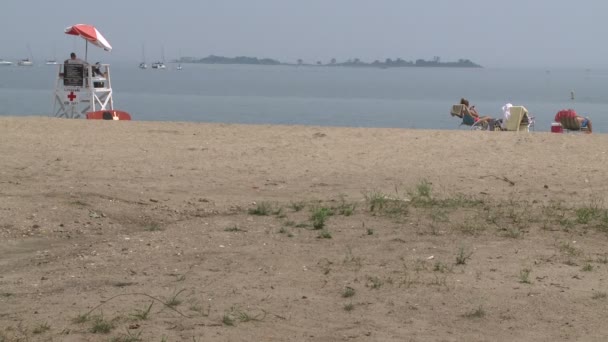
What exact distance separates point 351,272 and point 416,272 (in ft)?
1.49

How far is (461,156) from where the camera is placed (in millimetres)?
11594

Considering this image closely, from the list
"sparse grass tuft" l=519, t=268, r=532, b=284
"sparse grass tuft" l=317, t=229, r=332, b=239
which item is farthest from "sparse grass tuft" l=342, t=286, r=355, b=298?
"sparse grass tuft" l=317, t=229, r=332, b=239

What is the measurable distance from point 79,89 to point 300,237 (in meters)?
13.4

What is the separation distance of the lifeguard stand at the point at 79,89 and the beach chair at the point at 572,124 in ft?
30.9

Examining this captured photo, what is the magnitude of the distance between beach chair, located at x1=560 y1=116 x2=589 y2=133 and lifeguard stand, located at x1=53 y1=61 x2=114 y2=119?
942 cm

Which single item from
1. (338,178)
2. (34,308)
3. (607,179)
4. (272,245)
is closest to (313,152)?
(338,178)

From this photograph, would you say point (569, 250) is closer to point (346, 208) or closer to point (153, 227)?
point (346, 208)

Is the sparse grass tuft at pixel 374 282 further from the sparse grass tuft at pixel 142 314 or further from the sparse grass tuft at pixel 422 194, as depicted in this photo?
the sparse grass tuft at pixel 422 194

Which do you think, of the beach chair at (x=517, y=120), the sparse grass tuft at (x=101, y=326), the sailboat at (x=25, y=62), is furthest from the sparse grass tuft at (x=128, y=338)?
the sailboat at (x=25, y=62)

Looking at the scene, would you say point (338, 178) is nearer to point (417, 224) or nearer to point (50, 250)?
point (417, 224)

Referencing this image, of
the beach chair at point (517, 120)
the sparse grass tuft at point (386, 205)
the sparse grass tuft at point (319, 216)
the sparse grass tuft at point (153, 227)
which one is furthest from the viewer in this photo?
the beach chair at point (517, 120)

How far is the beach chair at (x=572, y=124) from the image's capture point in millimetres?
19578

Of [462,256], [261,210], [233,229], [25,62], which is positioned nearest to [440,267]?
[462,256]

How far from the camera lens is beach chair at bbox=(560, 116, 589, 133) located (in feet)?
64.2
